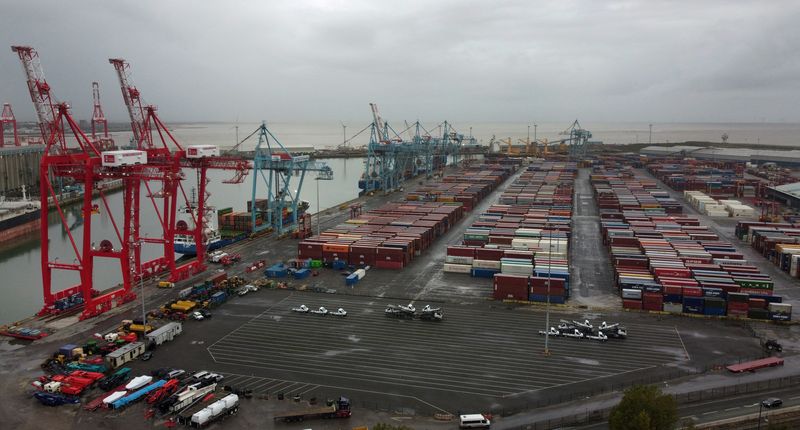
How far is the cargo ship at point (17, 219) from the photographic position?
191ft

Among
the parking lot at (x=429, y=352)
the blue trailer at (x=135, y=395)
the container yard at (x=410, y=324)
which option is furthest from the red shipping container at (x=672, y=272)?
the blue trailer at (x=135, y=395)

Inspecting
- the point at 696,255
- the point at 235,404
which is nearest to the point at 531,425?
the point at 235,404

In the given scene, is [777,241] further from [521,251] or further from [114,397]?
[114,397]

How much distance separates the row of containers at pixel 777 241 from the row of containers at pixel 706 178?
28701 millimetres

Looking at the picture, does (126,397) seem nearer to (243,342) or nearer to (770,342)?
(243,342)

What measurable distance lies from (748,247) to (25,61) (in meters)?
56.2

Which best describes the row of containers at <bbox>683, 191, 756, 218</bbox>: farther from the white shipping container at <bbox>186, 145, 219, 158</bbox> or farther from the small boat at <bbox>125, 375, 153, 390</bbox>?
A: the small boat at <bbox>125, 375, 153, 390</bbox>

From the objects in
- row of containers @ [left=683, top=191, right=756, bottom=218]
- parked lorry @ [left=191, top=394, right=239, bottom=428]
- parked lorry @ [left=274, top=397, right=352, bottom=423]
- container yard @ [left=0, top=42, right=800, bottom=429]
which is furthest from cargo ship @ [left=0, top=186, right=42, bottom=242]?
row of containers @ [left=683, top=191, right=756, bottom=218]

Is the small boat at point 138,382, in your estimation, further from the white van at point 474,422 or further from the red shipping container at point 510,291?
the red shipping container at point 510,291

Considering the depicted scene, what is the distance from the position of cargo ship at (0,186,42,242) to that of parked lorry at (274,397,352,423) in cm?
5316

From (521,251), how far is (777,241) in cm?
2129

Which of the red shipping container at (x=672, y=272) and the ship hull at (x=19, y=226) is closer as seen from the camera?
the red shipping container at (x=672, y=272)

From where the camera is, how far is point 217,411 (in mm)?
19484

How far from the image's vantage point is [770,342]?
25672 millimetres
